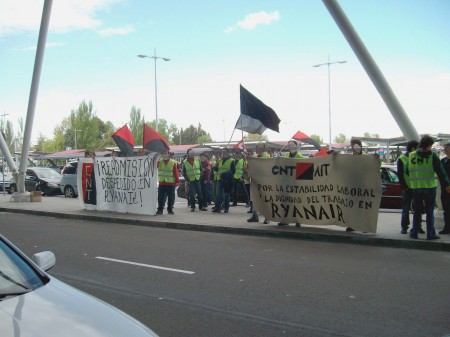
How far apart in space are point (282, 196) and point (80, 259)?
15.4 feet

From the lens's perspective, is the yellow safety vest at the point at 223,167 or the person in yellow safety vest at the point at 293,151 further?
the yellow safety vest at the point at 223,167

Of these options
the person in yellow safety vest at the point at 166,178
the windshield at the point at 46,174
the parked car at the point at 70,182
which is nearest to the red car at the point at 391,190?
the person in yellow safety vest at the point at 166,178

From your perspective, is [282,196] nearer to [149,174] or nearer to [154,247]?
[154,247]

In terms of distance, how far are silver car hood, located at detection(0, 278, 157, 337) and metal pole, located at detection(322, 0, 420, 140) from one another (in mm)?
9242

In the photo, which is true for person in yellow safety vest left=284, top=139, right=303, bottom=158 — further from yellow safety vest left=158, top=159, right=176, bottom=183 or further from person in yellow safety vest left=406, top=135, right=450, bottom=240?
yellow safety vest left=158, top=159, right=176, bottom=183

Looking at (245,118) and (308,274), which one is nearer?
(308,274)

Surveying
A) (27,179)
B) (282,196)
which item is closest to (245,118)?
(282,196)

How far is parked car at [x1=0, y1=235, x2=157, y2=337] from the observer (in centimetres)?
232

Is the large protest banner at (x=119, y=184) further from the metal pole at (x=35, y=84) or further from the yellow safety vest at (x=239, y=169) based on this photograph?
the metal pole at (x=35, y=84)

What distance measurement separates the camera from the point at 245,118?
12375 mm

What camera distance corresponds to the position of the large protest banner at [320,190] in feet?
30.0

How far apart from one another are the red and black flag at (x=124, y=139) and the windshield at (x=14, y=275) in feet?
35.5

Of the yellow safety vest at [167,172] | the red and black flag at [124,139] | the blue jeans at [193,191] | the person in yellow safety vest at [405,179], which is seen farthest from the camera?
the blue jeans at [193,191]

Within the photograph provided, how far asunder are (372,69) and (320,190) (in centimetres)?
319
